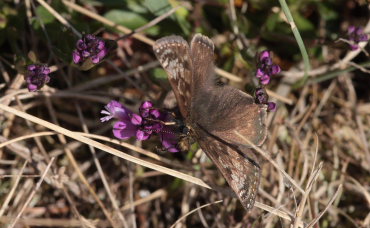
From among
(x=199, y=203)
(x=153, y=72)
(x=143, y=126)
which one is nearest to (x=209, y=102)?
(x=143, y=126)

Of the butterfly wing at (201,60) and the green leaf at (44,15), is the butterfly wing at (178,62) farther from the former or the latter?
the green leaf at (44,15)

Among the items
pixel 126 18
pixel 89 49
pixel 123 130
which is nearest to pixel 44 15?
pixel 126 18

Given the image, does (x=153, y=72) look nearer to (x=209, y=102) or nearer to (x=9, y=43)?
(x=209, y=102)

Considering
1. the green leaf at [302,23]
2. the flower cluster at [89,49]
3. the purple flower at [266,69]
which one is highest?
the flower cluster at [89,49]

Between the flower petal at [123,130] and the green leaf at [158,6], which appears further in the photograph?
the green leaf at [158,6]

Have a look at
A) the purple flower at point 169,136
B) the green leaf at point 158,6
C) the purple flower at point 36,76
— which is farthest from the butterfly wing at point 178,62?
the green leaf at point 158,6

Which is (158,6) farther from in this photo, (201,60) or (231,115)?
(231,115)

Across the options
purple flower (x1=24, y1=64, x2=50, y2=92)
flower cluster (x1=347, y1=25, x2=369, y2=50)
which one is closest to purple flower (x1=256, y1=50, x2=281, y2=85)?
flower cluster (x1=347, y1=25, x2=369, y2=50)
